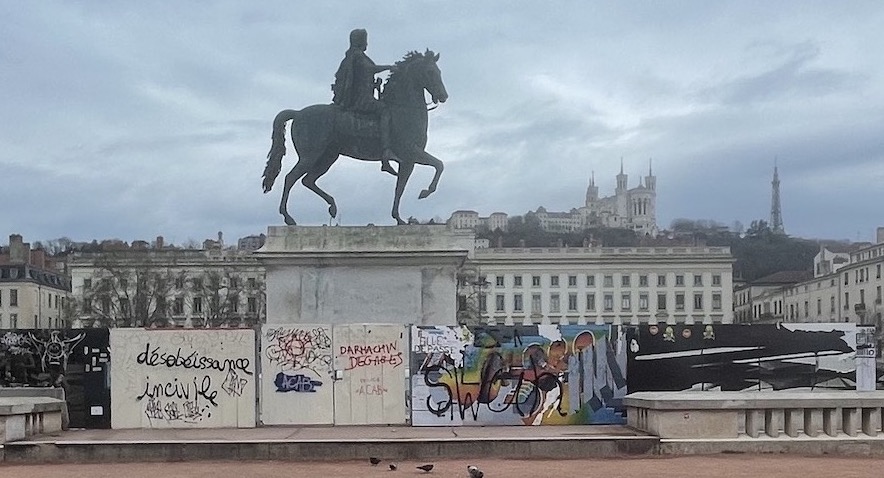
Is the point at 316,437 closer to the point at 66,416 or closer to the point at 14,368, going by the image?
the point at 66,416

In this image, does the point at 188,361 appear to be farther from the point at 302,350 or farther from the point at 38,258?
the point at 38,258

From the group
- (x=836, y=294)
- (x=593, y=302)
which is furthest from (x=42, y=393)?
(x=593, y=302)

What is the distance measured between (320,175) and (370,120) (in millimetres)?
1700

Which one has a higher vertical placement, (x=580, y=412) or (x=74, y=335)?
(x=74, y=335)

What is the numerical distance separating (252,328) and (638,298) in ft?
428

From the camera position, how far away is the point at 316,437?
16594mm

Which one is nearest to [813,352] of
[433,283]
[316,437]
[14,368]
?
[433,283]

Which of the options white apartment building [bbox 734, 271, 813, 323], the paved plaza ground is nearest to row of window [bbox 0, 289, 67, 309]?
white apartment building [bbox 734, 271, 813, 323]

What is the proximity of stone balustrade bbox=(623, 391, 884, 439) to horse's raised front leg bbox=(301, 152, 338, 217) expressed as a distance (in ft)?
29.5

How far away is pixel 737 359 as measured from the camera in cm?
1973

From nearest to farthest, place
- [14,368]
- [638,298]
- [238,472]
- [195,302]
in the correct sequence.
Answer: [238,472]
[14,368]
[195,302]
[638,298]

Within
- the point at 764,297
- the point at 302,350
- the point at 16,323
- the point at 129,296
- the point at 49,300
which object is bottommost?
the point at 16,323

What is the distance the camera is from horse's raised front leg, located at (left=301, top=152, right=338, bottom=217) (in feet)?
75.0

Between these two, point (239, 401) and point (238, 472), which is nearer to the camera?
point (238, 472)
